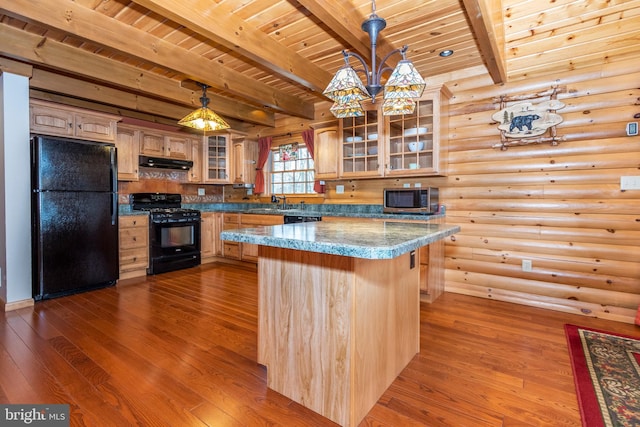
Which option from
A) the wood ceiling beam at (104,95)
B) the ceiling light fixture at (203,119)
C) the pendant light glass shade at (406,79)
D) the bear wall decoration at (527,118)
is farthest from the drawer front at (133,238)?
the bear wall decoration at (527,118)

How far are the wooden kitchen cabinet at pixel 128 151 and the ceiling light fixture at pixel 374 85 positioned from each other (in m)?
3.63

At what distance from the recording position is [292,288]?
1.65 m

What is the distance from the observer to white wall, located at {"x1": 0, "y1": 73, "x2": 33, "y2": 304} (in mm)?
2998

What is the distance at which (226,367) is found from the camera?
6.64 ft

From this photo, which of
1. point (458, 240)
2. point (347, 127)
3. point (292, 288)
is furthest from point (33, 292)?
point (458, 240)

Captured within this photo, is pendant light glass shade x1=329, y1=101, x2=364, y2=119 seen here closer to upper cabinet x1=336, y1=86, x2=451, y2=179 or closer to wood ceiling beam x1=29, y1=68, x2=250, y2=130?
upper cabinet x1=336, y1=86, x2=451, y2=179

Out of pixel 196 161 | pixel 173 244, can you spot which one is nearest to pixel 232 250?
pixel 173 244

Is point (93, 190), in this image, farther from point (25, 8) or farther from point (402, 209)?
point (402, 209)

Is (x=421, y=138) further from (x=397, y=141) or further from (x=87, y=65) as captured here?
(x=87, y=65)

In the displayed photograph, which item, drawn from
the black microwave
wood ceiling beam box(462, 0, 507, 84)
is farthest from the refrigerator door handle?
wood ceiling beam box(462, 0, 507, 84)

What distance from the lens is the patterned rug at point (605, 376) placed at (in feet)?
5.15

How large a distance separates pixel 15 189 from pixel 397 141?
401cm

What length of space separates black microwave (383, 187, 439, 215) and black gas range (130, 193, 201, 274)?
3.01 metres

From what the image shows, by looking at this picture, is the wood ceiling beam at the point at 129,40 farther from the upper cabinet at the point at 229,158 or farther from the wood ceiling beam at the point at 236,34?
the upper cabinet at the point at 229,158
